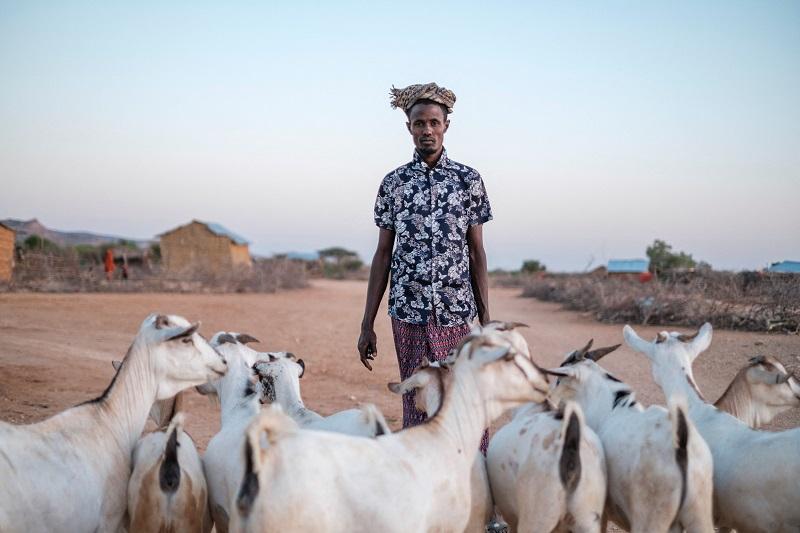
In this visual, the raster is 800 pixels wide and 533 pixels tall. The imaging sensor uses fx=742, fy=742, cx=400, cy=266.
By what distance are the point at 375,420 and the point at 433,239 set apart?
1673 mm

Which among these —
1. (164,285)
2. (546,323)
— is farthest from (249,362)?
(164,285)

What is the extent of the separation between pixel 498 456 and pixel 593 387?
3.15 feet

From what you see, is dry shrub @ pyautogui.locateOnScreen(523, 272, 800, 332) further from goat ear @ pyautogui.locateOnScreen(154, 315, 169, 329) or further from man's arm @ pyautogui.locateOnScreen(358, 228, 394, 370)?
goat ear @ pyautogui.locateOnScreen(154, 315, 169, 329)

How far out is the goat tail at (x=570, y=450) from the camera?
414 cm

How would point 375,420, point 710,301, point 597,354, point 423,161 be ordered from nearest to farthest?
point 375,420 → point 597,354 → point 423,161 → point 710,301

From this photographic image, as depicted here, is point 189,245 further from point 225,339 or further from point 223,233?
point 225,339

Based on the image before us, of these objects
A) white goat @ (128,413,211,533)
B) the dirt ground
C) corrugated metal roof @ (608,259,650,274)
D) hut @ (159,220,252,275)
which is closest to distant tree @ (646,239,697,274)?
corrugated metal roof @ (608,259,650,274)

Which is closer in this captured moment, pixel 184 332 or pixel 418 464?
pixel 418 464

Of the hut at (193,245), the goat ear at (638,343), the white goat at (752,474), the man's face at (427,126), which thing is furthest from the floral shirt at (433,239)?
the hut at (193,245)

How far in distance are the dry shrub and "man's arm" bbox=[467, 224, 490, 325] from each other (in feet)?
35.7

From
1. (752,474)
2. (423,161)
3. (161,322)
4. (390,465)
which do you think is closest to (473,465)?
(390,465)

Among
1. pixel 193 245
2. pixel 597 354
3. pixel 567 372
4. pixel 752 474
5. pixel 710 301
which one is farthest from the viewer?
pixel 193 245

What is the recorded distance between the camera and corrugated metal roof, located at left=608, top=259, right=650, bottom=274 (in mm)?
29039

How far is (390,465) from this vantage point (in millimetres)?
3748
